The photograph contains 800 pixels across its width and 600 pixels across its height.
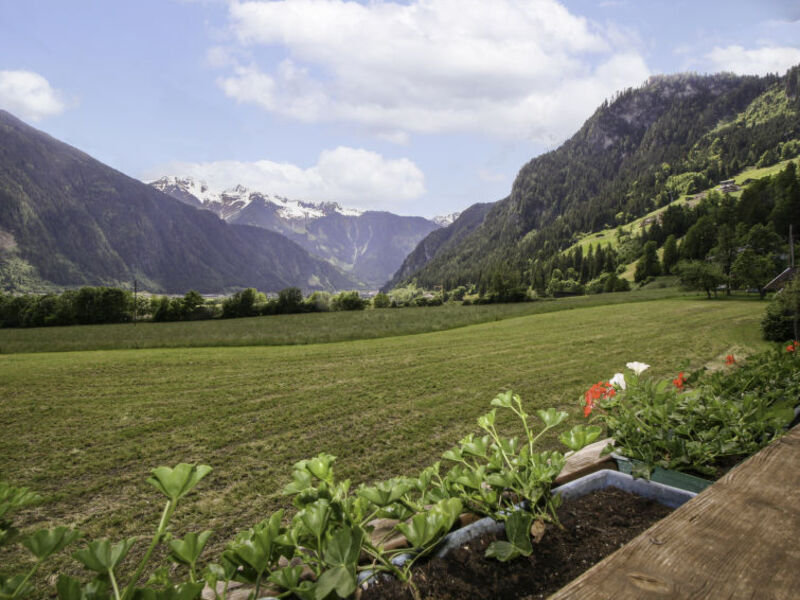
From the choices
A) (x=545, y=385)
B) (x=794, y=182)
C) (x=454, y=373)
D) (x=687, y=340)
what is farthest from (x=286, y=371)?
(x=794, y=182)

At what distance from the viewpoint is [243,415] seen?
9352mm

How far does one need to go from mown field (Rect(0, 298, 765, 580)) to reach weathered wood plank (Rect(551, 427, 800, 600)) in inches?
192

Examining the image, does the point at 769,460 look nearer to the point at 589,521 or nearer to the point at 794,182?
the point at 589,521

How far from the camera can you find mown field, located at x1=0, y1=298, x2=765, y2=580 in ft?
18.7

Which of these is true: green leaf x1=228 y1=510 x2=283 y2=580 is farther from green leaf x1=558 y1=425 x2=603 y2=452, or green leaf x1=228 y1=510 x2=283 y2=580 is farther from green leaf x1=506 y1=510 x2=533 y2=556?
green leaf x1=558 y1=425 x2=603 y2=452

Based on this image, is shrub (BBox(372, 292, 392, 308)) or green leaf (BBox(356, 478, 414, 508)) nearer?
green leaf (BBox(356, 478, 414, 508))

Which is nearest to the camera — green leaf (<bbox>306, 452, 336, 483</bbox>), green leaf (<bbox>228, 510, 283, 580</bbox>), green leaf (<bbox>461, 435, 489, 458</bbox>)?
green leaf (<bbox>228, 510, 283, 580</bbox>)

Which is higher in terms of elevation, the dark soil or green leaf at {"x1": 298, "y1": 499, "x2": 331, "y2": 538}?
green leaf at {"x1": 298, "y1": 499, "x2": 331, "y2": 538}

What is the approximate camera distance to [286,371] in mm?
14836

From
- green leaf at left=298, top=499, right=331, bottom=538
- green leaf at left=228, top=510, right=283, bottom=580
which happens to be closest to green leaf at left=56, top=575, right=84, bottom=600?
green leaf at left=228, top=510, right=283, bottom=580

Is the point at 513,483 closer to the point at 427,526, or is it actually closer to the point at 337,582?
the point at 427,526

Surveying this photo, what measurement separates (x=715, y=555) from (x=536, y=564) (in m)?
0.60

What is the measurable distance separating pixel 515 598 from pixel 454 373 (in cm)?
1246

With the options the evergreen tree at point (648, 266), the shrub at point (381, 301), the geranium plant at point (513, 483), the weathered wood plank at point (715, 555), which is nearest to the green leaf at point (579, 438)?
the geranium plant at point (513, 483)
